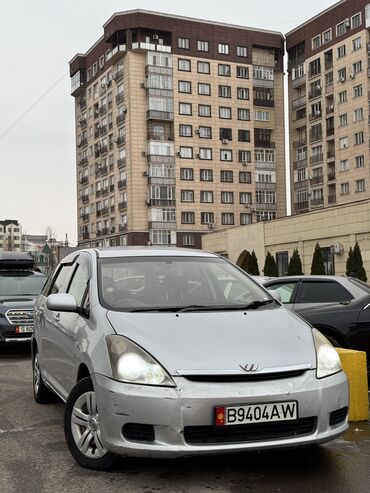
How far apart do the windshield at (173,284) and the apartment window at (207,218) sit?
218 feet

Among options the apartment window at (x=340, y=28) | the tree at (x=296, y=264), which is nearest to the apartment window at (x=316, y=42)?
the apartment window at (x=340, y=28)

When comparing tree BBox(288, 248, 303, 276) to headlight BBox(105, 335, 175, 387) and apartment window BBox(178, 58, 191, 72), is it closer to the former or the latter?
headlight BBox(105, 335, 175, 387)

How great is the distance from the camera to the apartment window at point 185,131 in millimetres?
71188

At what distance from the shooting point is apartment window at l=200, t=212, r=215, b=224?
72125 mm

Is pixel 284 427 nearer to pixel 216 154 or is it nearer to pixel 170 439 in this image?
pixel 170 439

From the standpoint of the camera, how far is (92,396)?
4.31 meters

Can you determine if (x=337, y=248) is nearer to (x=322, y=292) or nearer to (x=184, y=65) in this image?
(x=322, y=292)

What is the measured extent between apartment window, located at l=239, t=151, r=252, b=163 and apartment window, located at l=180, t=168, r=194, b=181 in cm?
633

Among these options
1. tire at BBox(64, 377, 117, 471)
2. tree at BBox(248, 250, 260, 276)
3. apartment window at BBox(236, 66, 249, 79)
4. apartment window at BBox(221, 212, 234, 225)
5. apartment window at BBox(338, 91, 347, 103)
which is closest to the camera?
tire at BBox(64, 377, 117, 471)

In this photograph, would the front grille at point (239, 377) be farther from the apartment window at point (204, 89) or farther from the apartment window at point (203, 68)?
the apartment window at point (203, 68)

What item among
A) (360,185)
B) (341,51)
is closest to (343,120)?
(341,51)

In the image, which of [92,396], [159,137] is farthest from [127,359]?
[159,137]

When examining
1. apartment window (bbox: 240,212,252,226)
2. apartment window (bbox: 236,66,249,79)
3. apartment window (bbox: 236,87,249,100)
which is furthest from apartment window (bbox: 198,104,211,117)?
apartment window (bbox: 240,212,252,226)

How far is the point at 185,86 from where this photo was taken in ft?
234
